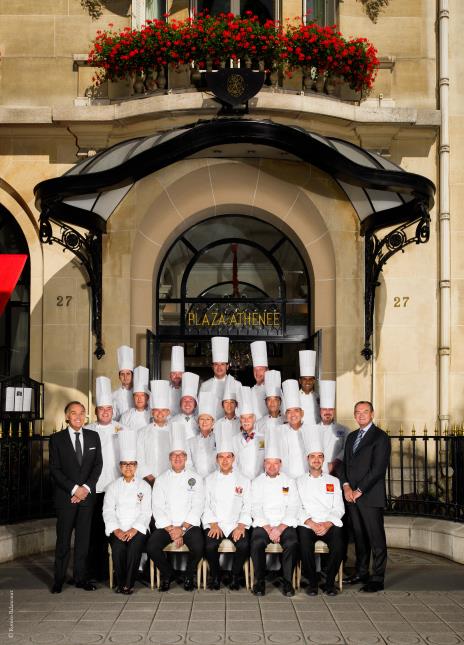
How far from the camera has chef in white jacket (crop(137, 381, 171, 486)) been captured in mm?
12461

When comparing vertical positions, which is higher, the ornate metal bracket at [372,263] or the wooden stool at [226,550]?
the ornate metal bracket at [372,263]

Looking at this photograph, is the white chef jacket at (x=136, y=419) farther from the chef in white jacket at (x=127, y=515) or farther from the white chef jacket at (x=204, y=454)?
the chef in white jacket at (x=127, y=515)

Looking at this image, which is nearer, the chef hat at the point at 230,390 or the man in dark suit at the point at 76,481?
the man in dark suit at the point at 76,481

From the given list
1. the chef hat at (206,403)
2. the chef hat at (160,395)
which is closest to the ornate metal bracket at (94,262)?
the chef hat at (160,395)

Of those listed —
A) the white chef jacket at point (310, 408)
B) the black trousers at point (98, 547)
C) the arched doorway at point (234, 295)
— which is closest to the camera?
the black trousers at point (98, 547)

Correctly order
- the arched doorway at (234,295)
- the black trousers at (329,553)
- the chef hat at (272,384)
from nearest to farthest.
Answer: the black trousers at (329,553), the chef hat at (272,384), the arched doorway at (234,295)

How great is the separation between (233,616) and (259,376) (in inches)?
180

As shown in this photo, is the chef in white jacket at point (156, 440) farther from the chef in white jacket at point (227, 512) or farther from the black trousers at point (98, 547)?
the chef in white jacket at point (227, 512)

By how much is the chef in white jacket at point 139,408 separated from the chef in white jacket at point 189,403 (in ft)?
1.18

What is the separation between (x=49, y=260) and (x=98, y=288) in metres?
0.97

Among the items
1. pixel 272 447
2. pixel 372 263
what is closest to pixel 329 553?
pixel 272 447

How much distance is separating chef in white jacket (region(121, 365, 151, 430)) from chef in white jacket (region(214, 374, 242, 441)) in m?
0.90

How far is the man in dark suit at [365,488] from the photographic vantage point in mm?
11469

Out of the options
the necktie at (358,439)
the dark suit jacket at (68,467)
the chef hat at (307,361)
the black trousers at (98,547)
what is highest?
the chef hat at (307,361)
